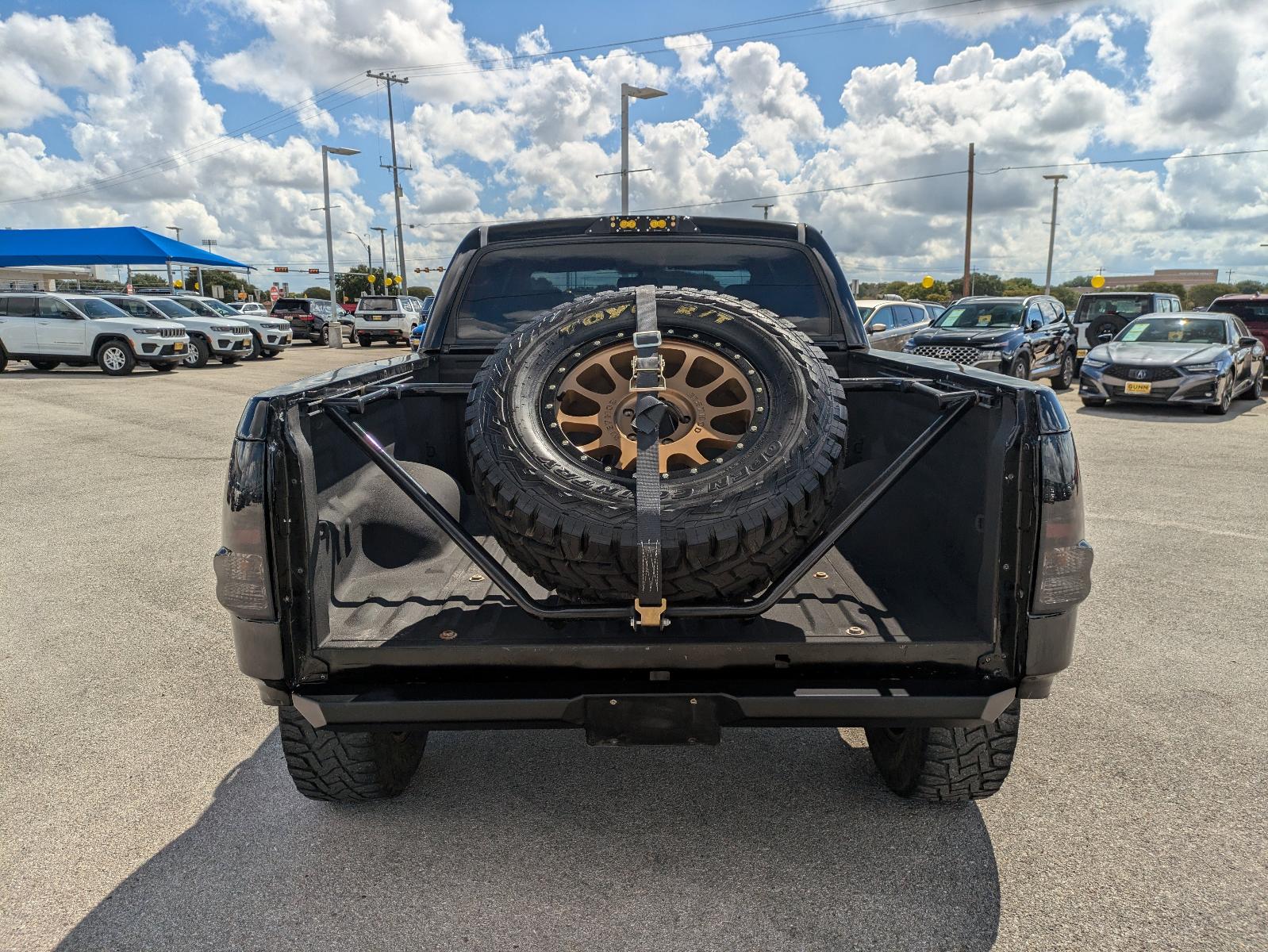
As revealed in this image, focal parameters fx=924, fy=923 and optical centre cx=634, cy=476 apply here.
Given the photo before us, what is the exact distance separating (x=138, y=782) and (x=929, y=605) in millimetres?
2795

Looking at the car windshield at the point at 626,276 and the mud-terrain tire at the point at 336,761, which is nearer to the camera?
the mud-terrain tire at the point at 336,761

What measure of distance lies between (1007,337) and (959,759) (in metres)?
13.6

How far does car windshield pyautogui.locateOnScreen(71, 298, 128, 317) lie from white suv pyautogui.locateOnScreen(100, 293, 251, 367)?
1.49 meters

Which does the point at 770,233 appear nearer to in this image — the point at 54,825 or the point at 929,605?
the point at 929,605

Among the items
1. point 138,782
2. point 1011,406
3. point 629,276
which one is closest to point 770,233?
point 629,276

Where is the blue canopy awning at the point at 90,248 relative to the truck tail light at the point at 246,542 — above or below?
above

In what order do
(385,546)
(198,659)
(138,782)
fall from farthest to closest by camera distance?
(198,659), (138,782), (385,546)

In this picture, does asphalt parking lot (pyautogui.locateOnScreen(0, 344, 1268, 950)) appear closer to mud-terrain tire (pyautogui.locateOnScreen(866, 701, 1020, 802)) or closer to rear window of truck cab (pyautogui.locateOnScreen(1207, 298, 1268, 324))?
mud-terrain tire (pyautogui.locateOnScreen(866, 701, 1020, 802))

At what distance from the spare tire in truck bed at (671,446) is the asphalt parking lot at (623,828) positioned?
904mm

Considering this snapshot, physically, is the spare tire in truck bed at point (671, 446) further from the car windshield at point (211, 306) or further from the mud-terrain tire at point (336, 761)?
the car windshield at point (211, 306)

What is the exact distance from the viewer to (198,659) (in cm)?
440

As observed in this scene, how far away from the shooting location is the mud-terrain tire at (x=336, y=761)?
2844 millimetres

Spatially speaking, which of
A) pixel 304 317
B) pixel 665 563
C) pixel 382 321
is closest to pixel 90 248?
pixel 304 317

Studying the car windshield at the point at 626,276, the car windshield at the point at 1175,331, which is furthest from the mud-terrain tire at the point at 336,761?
the car windshield at the point at 1175,331
